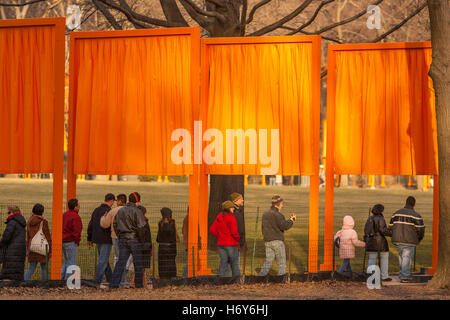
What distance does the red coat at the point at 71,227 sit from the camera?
13203 mm

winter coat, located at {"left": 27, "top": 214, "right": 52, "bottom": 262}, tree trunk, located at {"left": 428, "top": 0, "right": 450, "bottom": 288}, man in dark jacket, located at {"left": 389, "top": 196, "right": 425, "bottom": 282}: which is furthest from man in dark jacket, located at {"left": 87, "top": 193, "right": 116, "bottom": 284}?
tree trunk, located at {"left": 428, "top": 0, "right": 450, "bottom": 288}

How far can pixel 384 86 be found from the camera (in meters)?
14.6

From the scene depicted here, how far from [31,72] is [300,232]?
12.1m

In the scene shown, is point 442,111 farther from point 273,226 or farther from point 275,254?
point 275,254

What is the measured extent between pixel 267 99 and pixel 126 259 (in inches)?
169

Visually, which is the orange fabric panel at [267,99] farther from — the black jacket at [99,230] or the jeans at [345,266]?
the black jacket at [99,230]

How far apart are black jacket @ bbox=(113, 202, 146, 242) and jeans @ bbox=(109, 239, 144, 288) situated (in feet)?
0.39

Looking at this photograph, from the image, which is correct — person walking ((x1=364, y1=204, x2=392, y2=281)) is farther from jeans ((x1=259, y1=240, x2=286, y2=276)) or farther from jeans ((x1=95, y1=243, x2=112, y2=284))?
jeans ((x1=95, y1=243, x2=112, y2=284))

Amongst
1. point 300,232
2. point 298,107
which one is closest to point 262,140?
point 298,107

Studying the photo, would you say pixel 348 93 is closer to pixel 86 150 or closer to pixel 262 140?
pixel 262 140

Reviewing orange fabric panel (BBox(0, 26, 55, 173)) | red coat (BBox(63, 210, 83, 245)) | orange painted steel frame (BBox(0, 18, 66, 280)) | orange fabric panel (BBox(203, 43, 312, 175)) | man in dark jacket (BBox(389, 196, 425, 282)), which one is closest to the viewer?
red coat (BBox(63, 210, 83, 245))

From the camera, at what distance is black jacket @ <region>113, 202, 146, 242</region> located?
41.0 ft

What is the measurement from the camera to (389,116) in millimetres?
14539

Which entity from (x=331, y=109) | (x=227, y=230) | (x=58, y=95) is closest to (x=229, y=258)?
(x=227, y=230)
